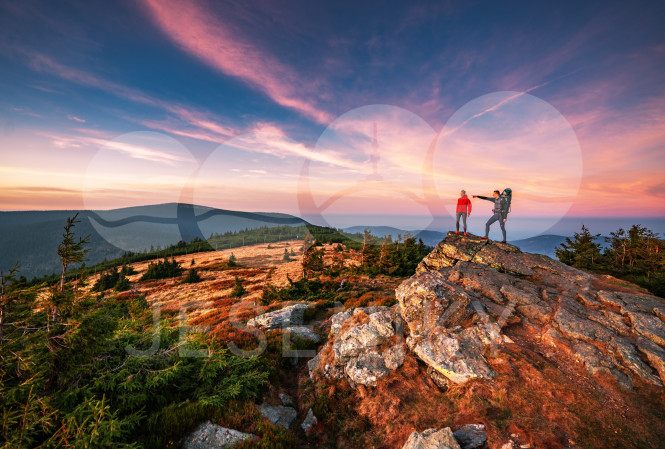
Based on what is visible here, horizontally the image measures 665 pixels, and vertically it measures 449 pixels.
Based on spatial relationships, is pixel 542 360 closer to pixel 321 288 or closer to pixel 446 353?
pixel 446 353

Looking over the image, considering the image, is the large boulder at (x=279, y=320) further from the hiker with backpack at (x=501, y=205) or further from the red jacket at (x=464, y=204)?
the hiker with backpack at (x=501, y=205)

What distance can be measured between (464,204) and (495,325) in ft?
25.4

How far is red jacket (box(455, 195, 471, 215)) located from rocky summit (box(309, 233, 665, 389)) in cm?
331

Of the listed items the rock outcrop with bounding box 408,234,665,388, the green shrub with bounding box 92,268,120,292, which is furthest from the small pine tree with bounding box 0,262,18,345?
the green shrub with bounding box 92,268,120,292

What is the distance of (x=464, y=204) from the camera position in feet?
47.4

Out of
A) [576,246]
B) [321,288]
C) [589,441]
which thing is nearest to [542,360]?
[589,441]

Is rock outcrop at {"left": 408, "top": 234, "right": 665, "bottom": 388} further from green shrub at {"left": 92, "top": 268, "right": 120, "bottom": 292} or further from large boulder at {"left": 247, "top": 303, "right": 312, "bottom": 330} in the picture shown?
green shrub at {"left": 92, "top": 268, "right": 120, "bottom": 292}

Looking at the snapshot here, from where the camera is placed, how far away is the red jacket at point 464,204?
47.0ft

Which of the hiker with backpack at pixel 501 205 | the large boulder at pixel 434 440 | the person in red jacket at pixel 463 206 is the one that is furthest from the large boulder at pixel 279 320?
the hiker with backpack at pixel 501 205

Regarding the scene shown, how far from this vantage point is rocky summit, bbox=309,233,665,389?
7379mm

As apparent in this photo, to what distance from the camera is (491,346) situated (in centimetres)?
820

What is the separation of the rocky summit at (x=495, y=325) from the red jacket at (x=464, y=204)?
10.9 ft

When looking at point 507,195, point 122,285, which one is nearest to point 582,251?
point 507,195

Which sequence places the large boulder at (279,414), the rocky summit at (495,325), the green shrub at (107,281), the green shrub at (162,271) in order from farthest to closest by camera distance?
the green shrub at (162,271)
the green shrub at (107,281)
the large boulder at (279,414)
the rocky summit at (495,325)
